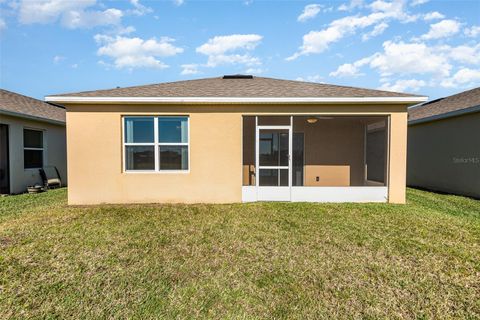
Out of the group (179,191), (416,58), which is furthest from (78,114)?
(416,58)

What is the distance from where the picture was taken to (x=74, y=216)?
5953 mm

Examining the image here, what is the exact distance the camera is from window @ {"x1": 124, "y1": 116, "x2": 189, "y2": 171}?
7242mm

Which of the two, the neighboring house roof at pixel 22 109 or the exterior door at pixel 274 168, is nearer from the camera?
the exterior door at pixel 274 168

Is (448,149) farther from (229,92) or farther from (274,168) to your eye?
(229,92)

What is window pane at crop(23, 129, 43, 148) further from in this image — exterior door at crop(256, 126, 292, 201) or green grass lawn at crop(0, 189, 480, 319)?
exterior door at crop(256, 126, 292, 201)

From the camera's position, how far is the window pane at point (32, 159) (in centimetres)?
1005

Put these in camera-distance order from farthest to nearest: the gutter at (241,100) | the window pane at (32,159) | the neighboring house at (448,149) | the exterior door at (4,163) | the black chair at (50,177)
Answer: the black chair at (50,177) → the window pane at (32,159) → the exterior door at (4,163) → the neighboring house at (448,149) → the gutter at (241,100)

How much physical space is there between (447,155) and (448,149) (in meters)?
0.24

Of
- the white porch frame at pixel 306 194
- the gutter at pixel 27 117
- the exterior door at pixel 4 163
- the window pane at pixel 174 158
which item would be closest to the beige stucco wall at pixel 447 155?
the white porch frame at pixel 306 194

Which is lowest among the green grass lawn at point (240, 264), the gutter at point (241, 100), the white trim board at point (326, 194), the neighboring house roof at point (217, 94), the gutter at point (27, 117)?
the green grass lawn at point (240, 264)

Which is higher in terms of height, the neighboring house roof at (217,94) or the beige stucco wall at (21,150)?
the neighboring house roof at (217,94)

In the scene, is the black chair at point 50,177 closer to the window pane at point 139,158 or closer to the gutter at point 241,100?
the gutter at point 241,100

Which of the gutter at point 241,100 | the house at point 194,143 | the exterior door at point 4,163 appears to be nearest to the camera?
the gutter at point 241,100

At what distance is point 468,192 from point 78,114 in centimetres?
1293
